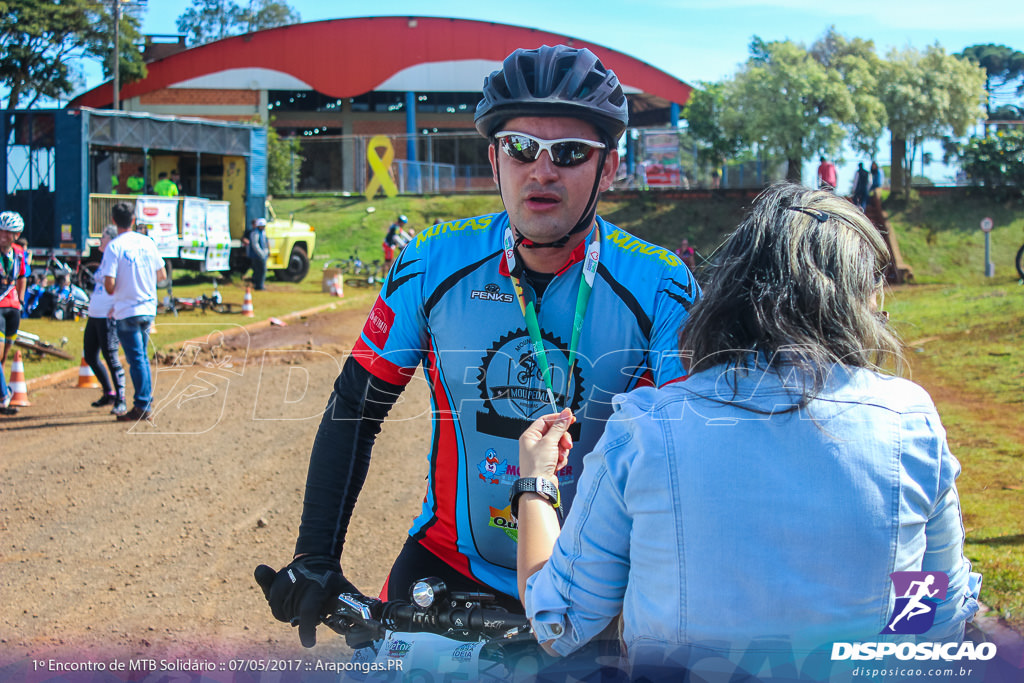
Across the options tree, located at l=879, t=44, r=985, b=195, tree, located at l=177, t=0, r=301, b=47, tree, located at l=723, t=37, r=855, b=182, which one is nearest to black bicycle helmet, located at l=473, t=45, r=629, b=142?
tree, located at l=723, t=37, r=855, b=182

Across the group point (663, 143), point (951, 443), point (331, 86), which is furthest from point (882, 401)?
point (331, 86)

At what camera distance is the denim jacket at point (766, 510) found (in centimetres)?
151

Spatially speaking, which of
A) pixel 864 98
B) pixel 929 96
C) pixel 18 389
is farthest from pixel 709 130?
pixel 18 389

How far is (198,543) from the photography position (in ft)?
19.1

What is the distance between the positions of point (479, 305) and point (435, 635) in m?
0.96

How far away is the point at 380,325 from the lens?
102 inches

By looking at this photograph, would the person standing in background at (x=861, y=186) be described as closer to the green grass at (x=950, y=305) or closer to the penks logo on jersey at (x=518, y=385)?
the green grass at (x=950, y=305)

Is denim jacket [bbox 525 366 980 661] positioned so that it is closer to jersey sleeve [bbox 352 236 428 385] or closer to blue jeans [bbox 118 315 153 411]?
jersey sleeve [bbox 352 236 428 385]

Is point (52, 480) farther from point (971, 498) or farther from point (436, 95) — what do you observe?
point (436, 95)

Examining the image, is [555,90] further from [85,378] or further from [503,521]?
[85,378]

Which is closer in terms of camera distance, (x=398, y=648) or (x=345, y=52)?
(x=398, y=648)

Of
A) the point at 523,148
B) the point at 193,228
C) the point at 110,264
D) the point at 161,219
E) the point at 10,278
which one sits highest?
the point at 161,219

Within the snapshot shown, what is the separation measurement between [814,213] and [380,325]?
133cm

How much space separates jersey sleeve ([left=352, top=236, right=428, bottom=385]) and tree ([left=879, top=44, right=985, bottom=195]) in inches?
1284
